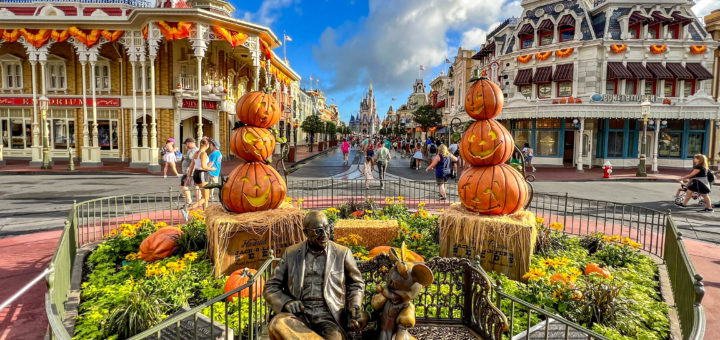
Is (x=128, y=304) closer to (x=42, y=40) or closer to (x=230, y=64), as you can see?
(x=42, y=40)

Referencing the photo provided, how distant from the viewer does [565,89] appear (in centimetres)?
2673

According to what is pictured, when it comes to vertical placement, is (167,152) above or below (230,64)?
below

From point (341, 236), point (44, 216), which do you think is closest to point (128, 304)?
point (341, 236)

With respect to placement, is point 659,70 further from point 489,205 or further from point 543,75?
point 489,205

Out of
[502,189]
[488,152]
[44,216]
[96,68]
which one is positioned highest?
[96,68]

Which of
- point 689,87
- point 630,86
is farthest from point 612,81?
point 689,87

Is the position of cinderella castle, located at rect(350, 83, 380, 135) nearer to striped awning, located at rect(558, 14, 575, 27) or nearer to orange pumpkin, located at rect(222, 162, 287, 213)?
striped awning, located at rect(558, 14, 575, 27)

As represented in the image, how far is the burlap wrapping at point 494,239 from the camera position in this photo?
533cm

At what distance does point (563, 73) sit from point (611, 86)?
131 inches

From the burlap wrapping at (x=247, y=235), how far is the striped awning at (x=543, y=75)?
25857mm

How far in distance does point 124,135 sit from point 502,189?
26112 millimetres

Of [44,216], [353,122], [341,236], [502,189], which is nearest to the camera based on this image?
[502,189]

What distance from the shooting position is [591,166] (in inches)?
A: 1065

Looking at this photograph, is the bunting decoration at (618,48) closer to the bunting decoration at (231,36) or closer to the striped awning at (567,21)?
the striped awning at (567,21)
